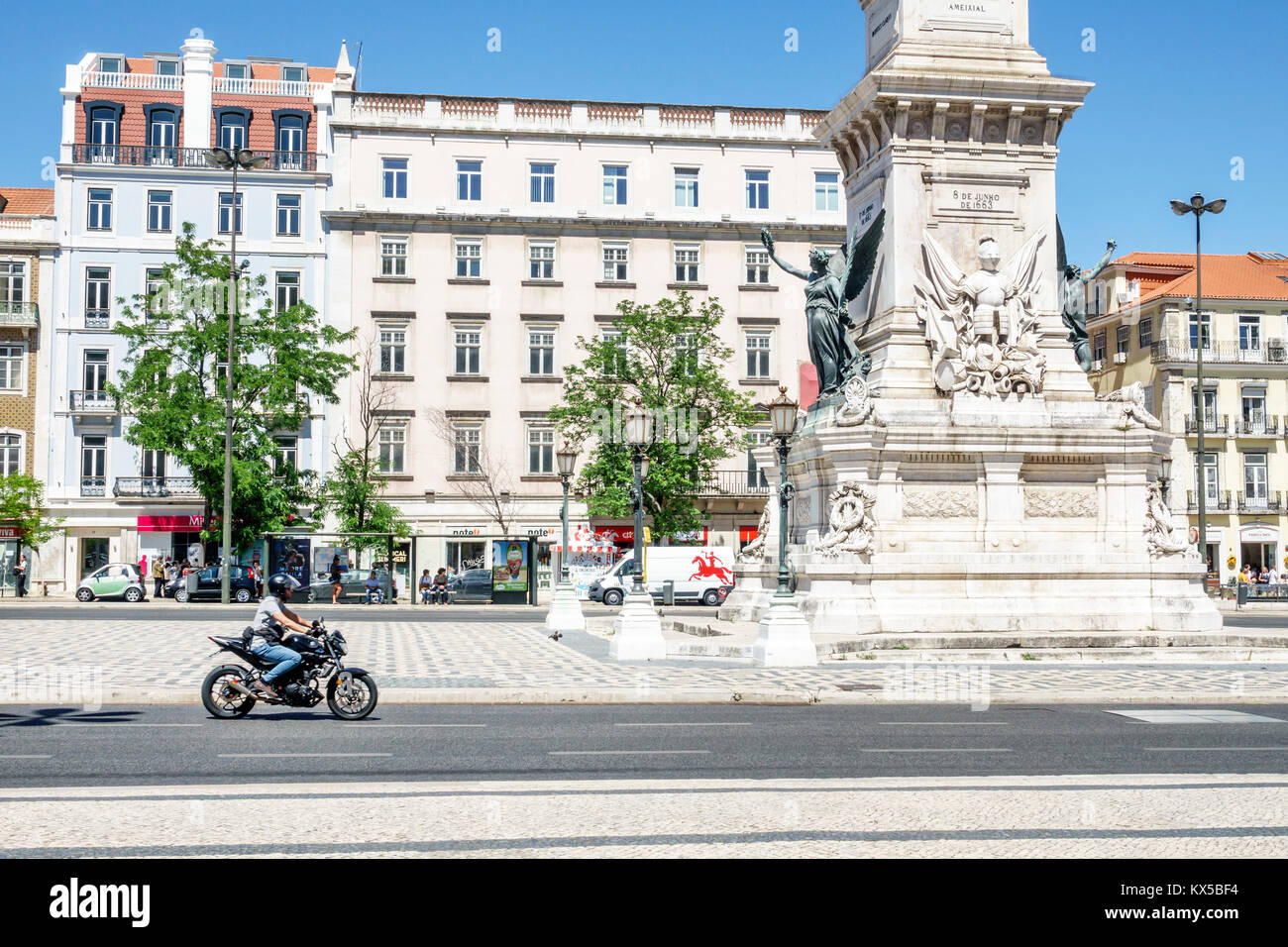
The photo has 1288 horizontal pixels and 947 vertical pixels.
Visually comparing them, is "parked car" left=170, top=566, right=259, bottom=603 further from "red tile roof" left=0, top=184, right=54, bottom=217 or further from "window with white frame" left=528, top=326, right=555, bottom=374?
"red tile roof" left=0, top=184, right=54, bottom=217

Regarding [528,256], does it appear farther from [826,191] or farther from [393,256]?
[826,191]

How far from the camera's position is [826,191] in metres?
61.4

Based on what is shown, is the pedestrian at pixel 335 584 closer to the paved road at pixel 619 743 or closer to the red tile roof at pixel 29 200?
the red tile roof at pixel 29 200

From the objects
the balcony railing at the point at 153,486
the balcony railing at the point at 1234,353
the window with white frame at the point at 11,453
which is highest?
the balcony railing at the point at 1234,353

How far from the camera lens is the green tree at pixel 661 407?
171ft

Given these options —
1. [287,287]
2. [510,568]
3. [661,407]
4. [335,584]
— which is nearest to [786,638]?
[510,568]

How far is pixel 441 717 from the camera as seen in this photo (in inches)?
530

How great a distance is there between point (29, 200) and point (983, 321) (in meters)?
53.3

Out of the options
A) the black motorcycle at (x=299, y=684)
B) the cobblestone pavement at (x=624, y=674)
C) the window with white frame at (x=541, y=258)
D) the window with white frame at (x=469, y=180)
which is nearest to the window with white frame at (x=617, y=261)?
the window with white frame at (x=541, y=258)

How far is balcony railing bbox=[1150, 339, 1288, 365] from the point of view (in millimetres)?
64938

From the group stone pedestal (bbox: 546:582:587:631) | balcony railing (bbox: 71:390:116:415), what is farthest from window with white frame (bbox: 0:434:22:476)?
stone pedestal (bbox: 546:582:587:631)

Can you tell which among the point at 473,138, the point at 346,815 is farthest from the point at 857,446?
the point at 473,138

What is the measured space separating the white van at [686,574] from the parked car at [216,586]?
479 inches

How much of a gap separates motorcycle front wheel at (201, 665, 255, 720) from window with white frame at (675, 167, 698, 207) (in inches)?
1930
